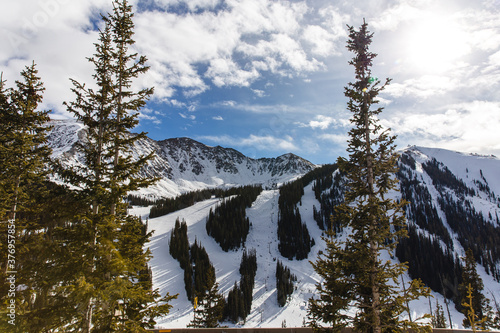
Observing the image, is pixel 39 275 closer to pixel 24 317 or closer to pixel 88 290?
pixel 24 317

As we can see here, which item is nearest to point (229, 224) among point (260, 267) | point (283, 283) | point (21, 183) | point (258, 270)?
point (260, 267)

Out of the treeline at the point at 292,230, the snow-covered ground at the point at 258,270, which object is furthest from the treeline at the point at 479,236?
the treeline at the point at 292,230

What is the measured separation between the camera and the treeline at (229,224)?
11538 centimetres

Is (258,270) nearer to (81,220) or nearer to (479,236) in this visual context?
(81,220)

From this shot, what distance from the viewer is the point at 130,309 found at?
9.52 meters

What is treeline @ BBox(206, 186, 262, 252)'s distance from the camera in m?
115

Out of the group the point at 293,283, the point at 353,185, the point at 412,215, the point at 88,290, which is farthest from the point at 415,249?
the point at 88,290

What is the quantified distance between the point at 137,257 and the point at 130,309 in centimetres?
205

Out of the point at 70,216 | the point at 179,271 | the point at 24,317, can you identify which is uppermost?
the point at 70,216

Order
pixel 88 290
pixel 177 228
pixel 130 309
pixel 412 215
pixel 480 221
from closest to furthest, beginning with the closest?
pixel 88 290, pixel 130 309, pixel 177 228, pixel 412 215, pixel 480 221

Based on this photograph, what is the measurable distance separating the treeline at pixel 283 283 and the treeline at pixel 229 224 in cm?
2905

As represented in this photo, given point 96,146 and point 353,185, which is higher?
point 96,146

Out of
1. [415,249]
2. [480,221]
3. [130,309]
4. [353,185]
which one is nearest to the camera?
[130,309]

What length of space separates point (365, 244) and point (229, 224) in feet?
384
